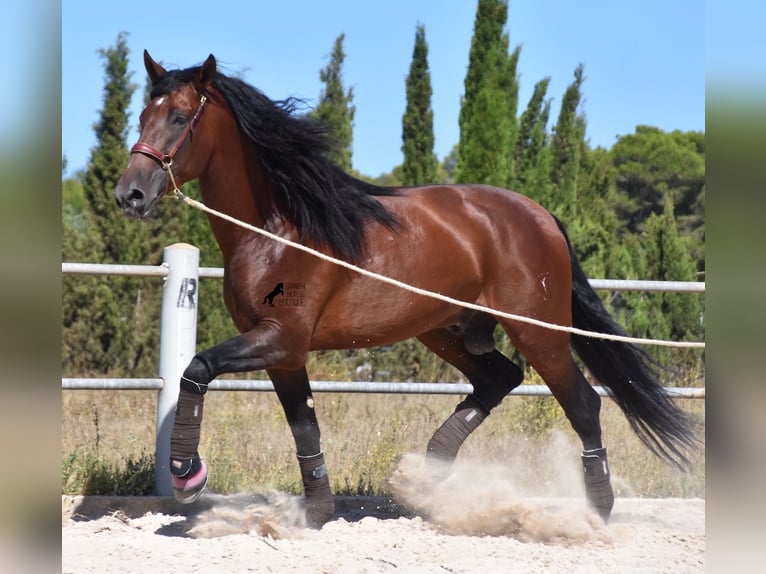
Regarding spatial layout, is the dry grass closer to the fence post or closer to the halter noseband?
the fence post

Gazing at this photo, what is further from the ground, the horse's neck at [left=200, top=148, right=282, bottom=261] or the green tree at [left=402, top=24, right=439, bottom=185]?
the green tree at [left=402, top=24, right=439, bottom=185]

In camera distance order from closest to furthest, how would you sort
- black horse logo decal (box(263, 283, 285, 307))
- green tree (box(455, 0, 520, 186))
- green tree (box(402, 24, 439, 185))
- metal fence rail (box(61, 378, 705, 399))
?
black horse logo decal (box(263, 283, 285, 307))
metal fence rail (box(61, 378, 705, 399))
green tree (box(455, 0, 520, 186))
green tree (box(402, 24, 439, 185))

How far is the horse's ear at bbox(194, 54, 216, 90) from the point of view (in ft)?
13.8

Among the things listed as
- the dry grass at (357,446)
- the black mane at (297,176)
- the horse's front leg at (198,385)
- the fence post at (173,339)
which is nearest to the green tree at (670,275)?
the dry grass at (357,446)

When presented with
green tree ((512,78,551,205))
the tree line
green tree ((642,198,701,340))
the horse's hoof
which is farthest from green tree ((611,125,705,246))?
the horse's hoof

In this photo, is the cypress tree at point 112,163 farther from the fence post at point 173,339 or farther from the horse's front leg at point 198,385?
the horse's front leg at point 198,385

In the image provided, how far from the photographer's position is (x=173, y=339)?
17.3 feet

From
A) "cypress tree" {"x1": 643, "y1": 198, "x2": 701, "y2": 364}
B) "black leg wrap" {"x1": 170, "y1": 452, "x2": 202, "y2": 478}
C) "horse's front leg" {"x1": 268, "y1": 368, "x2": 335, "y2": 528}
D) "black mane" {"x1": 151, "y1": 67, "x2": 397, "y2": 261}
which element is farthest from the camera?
"cypress tree" {"x1": 643, "y1": 198, "x2": 701, "y2": 364}

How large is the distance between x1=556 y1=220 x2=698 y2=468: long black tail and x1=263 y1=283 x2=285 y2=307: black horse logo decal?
6.12 ft

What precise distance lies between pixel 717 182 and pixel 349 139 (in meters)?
11.6

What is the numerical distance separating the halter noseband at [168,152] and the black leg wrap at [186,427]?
1.07m

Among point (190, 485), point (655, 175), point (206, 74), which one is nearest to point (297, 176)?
point (206, 74)

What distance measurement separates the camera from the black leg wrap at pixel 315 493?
4738mm

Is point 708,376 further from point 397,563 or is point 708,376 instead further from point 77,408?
point 77,408
